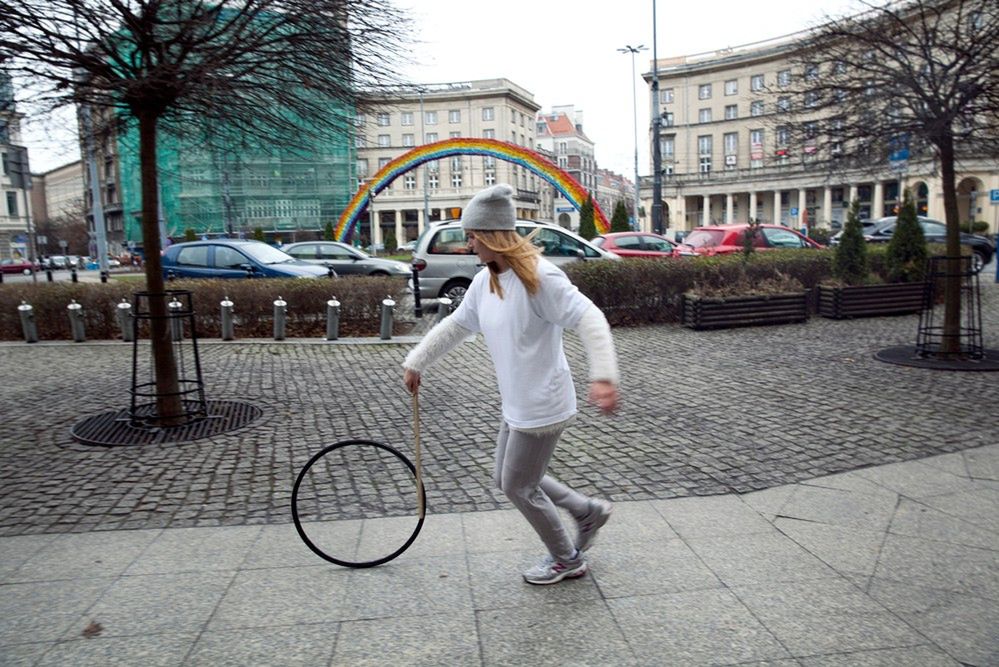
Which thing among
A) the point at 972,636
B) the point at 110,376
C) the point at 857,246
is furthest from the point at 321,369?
the point at 857,246

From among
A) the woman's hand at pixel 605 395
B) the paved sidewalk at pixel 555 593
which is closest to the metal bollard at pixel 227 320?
the paved sidewalk at pixel 555 593

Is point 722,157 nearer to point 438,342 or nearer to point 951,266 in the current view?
point 951,266

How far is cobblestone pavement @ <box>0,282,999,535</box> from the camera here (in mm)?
4793

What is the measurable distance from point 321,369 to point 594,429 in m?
4.17

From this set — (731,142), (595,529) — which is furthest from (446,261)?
(731,142)

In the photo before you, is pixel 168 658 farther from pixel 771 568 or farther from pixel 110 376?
pixel 110 376

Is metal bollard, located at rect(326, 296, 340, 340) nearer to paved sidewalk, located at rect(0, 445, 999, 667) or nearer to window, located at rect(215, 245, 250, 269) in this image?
window, located at rect(215, 245, 250, 269)

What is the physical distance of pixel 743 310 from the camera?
38.5ft

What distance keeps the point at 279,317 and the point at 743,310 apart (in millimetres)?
7147

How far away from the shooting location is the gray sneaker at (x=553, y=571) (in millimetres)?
3459

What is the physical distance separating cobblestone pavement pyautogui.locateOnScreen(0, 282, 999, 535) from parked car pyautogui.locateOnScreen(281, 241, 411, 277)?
7647mm

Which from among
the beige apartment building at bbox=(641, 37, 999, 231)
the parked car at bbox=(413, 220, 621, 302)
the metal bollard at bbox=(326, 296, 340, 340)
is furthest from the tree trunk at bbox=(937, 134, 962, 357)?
the beige apartment building at bbox=(641, 37, 999, 231)

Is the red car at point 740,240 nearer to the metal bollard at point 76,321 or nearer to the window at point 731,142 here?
the metal bollard at point 76,321

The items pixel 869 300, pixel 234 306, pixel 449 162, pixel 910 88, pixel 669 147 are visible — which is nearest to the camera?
pixel 910 88
